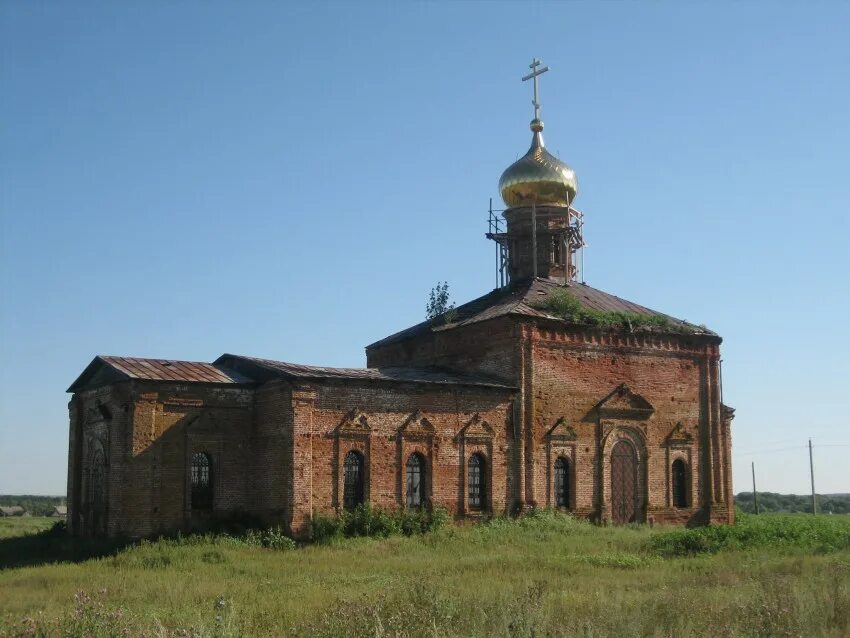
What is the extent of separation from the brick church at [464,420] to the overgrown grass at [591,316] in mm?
58

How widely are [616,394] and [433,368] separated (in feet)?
17.1

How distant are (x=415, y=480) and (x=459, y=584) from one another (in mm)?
10168

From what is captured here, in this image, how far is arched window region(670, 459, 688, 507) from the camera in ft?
94.5

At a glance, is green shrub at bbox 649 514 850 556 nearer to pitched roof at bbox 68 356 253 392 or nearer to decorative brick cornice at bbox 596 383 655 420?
decorative brick cornice at bbox 596 383 655 420

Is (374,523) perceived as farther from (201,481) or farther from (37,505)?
(37,505)

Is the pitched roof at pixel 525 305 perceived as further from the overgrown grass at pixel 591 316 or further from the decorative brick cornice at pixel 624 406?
the decorative brick cornice at pixel 624 406

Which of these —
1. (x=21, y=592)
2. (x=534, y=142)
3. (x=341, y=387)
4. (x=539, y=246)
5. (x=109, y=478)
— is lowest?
(x=21, y=592)

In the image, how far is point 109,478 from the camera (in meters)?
23.5

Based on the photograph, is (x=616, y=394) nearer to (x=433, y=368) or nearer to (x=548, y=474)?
(x=548, y=474)

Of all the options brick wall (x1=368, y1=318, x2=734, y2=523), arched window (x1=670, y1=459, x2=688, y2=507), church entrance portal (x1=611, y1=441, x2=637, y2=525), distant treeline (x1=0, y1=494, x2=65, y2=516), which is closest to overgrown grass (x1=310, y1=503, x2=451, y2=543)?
brick wall (x1=368, y1=318, x2=734, y2=523)

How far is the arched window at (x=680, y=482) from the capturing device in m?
28.8

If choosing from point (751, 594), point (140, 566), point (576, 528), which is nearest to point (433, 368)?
point (576, 528)

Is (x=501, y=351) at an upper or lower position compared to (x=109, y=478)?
upper

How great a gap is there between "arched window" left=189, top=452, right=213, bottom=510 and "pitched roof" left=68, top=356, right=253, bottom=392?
1.84m
